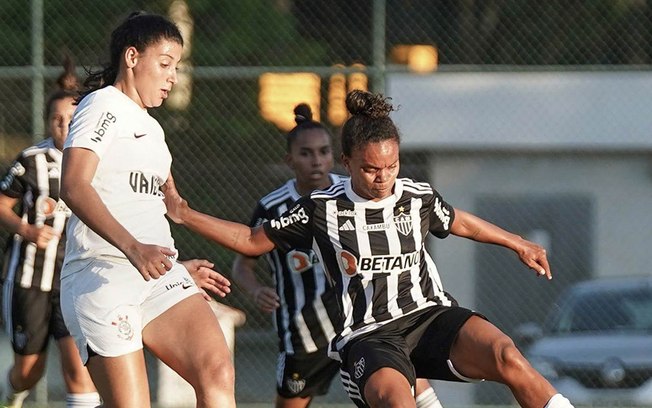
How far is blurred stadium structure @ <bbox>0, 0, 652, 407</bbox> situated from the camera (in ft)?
34.0

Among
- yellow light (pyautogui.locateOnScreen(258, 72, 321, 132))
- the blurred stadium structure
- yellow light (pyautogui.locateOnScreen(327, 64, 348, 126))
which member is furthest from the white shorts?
yellow light (pyautogui.locateOnScreen(258, 72, 321, 132))

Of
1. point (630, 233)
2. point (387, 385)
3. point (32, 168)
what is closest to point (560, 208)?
point (630, 233)

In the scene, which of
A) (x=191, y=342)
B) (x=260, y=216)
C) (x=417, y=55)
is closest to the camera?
(x=191, y=342)

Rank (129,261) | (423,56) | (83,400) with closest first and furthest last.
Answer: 1. (129,261)
2. (83,400)
3. (423,56)

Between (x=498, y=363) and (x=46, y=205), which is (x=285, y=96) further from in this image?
(x=498, y=363)

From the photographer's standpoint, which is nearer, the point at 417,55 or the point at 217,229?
the point at 217,229

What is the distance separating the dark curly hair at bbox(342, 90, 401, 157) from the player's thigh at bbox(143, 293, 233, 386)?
3.29 feet

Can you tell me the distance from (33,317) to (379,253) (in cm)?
234

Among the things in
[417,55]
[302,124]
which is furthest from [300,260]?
[417,55]

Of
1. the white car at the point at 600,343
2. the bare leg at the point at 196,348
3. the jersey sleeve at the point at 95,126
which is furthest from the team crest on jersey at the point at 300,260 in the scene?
the white car at the point at 600,343

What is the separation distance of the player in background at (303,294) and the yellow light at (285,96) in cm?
374

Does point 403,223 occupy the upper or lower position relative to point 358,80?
lower

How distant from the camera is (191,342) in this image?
4.66 metres

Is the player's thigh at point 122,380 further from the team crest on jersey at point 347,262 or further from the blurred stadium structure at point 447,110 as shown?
the blurred stadium structure at point 447,110
